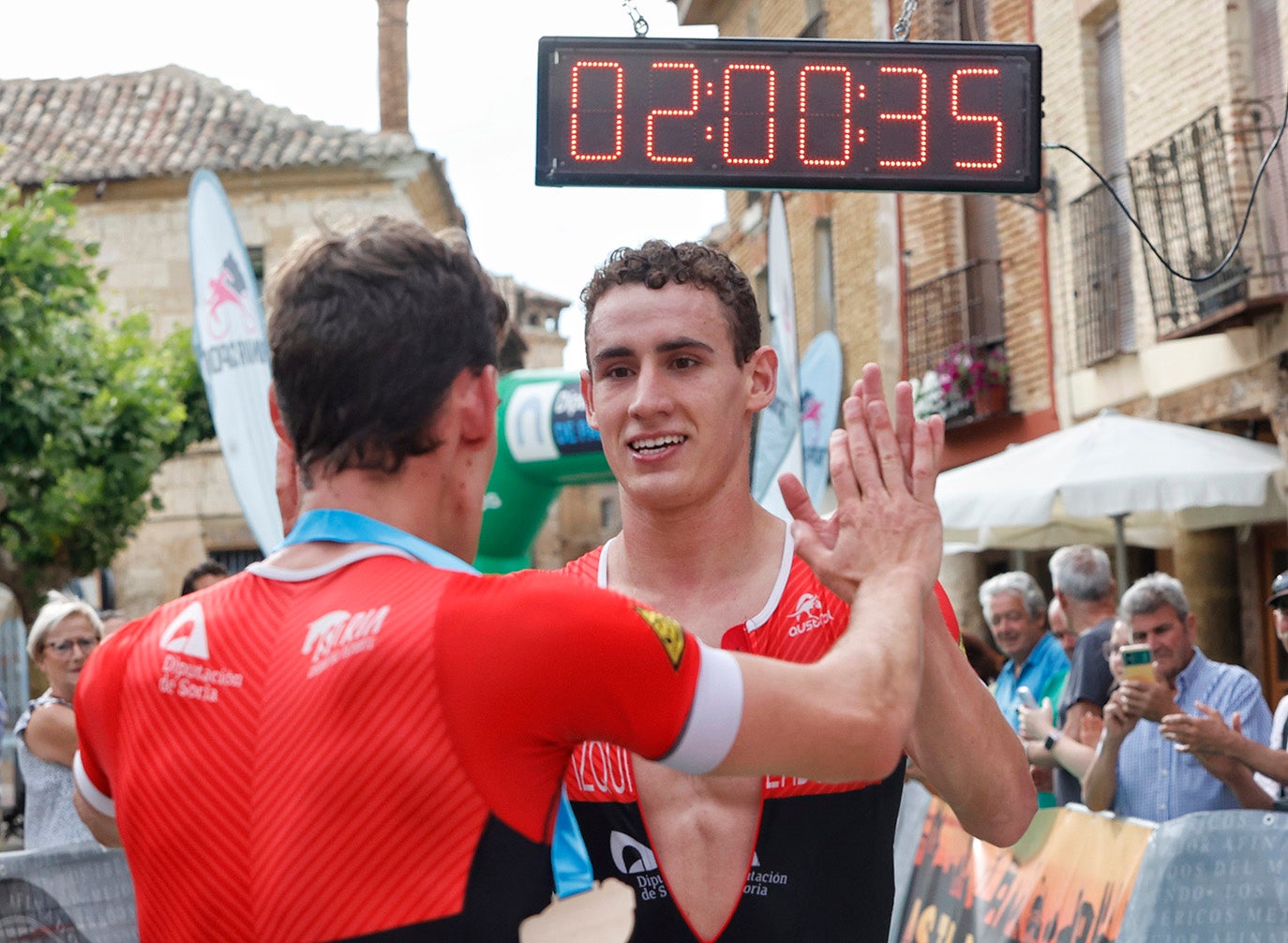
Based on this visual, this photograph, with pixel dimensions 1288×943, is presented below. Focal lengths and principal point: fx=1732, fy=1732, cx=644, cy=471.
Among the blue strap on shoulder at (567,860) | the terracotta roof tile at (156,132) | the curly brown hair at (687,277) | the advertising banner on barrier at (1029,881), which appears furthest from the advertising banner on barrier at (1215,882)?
the terracotta roof tile at (156,132)

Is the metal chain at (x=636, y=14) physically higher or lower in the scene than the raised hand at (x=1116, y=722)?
higher

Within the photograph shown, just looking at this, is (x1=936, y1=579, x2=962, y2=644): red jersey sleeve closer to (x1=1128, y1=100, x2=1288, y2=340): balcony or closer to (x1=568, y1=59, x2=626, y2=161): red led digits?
(x1=568, y1=59, x2=626, y2=161): red led digits

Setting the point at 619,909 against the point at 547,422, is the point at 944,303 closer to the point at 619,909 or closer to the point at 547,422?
the point at 547,422

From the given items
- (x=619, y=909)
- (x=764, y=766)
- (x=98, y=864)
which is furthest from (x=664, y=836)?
(x=98, y=864)

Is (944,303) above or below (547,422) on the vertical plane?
above

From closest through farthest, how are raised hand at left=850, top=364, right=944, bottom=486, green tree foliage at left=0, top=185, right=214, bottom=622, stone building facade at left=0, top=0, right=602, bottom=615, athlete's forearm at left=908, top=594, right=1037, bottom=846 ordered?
raised hand at left=850, top=364, right=944, bottom=486 < athlete's forearm at left=908, top=594, right=1037, bottom=846 < green tree foliage at left=0, top=185, right=214, bottom=622 < stone building facade at left=0, top=0, right=602, bottom=615

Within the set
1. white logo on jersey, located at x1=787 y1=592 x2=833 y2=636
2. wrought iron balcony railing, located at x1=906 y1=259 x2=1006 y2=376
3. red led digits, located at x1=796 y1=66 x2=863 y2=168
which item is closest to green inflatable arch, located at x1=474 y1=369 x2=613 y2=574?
wrought iron balcony railing, located at x1=906 y1=259 x2=1006 y2=376

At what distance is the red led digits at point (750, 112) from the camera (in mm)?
5938

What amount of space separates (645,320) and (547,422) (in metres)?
10.9

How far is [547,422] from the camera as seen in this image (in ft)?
46.3

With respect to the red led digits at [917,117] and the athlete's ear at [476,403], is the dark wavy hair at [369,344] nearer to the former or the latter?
the athlete's ear at [476,403]

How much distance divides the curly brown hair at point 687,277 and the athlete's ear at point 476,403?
3.57ft

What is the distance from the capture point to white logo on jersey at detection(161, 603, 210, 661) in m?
2.13

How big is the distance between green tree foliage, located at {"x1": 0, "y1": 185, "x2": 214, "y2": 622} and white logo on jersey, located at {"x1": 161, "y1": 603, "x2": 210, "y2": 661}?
1328 cm
